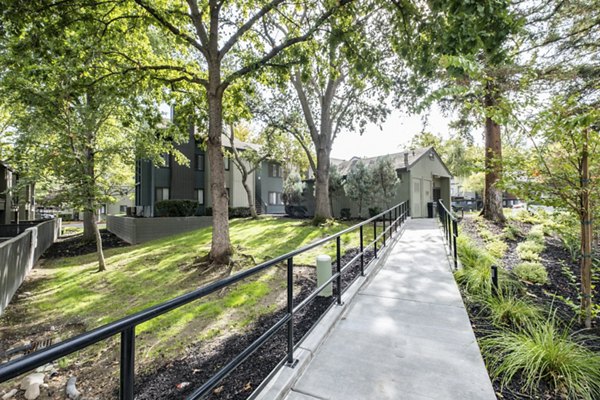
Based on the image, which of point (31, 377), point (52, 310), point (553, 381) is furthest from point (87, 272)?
point (553, 381)

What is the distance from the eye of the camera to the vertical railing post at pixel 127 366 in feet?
4.35

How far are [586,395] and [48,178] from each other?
12.6 meters

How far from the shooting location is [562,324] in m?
4.01

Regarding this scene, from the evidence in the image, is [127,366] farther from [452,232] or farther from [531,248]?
[531,248]

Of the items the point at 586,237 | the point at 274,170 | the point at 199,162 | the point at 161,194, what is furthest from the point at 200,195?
the point at 586,237

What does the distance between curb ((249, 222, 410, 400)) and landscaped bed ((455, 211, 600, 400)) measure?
1.65 m

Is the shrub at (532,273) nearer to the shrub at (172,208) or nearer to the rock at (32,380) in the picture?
the rock at (32,380)

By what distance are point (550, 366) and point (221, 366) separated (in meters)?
3.43

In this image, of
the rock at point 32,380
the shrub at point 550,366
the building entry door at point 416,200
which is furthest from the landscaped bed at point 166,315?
the building entry door at point 416,200

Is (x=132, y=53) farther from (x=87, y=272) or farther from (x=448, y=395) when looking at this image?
(x=448, y=395)

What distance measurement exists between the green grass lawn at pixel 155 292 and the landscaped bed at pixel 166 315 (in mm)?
24

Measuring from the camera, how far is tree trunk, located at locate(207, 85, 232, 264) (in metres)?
7.66

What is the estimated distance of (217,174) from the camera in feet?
25.4

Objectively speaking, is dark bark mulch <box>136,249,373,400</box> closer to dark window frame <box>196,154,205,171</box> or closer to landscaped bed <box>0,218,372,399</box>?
landscaped bed <box>0,218,372,399</box>
